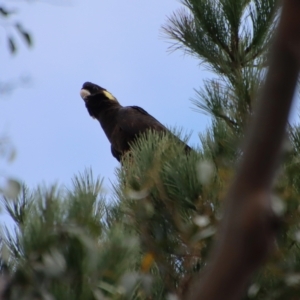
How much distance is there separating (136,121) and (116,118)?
0.29m

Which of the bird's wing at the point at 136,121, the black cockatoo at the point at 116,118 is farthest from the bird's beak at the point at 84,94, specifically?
the bird's wing at the point at 136,121

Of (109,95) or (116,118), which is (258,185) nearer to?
(116,118)

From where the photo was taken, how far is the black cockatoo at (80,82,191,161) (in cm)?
405

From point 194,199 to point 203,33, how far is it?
988 mm

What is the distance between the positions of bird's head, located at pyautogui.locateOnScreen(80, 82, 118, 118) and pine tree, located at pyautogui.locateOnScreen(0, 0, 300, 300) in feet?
6.38

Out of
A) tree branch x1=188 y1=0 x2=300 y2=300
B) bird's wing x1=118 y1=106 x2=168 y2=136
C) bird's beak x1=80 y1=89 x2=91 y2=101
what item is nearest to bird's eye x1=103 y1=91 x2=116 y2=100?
bird's beak x1=80 y1=89 x2=91 y2=101

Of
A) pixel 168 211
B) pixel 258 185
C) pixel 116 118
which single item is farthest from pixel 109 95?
pixel 258 185

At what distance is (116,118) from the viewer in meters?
4.43

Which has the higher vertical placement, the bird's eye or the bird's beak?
the bird's beak

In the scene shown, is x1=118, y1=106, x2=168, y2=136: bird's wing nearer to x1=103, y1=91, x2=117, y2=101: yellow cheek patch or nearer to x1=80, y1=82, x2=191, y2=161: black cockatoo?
x1=80, y1=82, x2=191, y2=161: black cockatoo

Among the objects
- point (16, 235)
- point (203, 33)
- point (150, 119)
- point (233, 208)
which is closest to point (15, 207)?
point (16, 235)

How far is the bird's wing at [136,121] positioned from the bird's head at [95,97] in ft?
0.98

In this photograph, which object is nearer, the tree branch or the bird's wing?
the tree branch

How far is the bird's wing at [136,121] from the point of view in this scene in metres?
4.05
